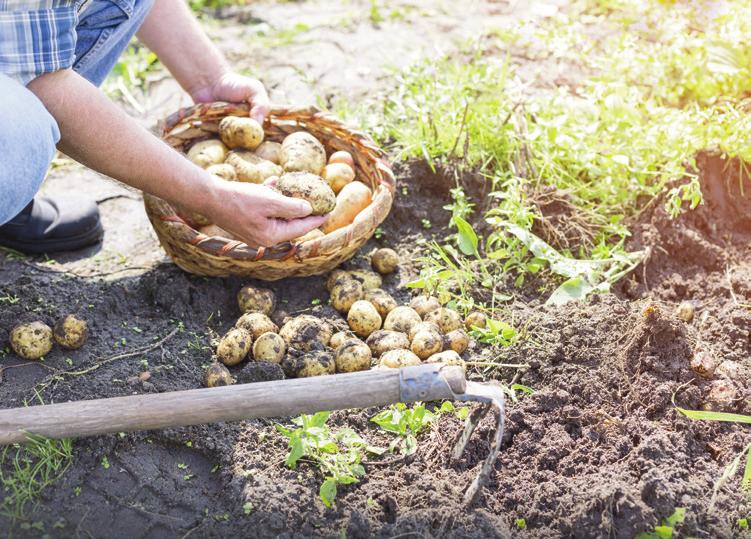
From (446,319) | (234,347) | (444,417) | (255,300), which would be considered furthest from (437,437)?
(255,300)

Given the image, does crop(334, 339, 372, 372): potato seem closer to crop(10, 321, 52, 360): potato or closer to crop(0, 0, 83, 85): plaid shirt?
crop(10, 321, 52, 360): potato

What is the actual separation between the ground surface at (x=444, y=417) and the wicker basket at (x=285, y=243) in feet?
0.55

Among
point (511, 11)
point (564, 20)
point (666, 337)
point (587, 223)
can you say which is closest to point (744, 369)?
point (666, 337)

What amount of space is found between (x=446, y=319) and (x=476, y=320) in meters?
0.11

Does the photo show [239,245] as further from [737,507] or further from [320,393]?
[737,507]

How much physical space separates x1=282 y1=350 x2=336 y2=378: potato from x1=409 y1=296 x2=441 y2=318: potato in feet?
A: 1.31

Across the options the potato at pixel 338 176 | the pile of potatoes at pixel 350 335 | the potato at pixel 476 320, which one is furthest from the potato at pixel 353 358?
the potato at pixel 338 176

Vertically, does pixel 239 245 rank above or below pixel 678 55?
below

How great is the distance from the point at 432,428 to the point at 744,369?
1.03 meters

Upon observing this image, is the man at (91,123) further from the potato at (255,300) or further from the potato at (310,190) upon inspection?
the potato at (255,300)

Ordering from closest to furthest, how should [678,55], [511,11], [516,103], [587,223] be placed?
[587,223]
[516,103]
[678,55]
[511,11]

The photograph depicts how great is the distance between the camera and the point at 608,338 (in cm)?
242

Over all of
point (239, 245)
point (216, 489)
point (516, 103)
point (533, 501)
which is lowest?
point (216, 489)

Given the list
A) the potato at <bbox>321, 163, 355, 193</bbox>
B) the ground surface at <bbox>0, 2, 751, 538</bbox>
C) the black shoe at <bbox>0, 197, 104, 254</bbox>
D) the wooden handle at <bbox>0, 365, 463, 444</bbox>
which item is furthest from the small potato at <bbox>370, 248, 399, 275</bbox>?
the black shoe at <bbox>0, 197, 104, 254</bbox>
